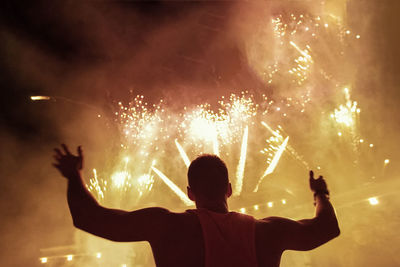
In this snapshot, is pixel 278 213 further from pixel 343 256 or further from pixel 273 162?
pixel 273 162

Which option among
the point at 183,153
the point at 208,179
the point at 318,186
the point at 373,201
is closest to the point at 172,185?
the point at 183,153

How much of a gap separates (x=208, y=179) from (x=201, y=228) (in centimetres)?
31

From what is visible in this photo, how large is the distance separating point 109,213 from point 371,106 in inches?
264

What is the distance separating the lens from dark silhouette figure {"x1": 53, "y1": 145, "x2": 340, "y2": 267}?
1.47 metres

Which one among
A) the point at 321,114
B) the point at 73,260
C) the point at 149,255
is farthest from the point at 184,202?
the point at 321,114

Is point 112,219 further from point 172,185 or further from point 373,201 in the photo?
point 172,185

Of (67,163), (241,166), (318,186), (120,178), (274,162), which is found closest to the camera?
(67,163)

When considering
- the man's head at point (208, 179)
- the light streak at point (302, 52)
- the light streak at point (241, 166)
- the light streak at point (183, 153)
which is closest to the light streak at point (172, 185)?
the light streak at point (183, 153)

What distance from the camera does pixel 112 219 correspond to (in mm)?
1470

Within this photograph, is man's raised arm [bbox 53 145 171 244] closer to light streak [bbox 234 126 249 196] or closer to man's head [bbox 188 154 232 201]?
man's head [bbox 188 154 232 201]

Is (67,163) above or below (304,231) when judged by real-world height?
above

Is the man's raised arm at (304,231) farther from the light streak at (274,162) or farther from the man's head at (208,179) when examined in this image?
the light streak at (274,162)

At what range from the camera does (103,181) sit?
1069 centimetres

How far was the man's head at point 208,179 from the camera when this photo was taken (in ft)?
5.75
